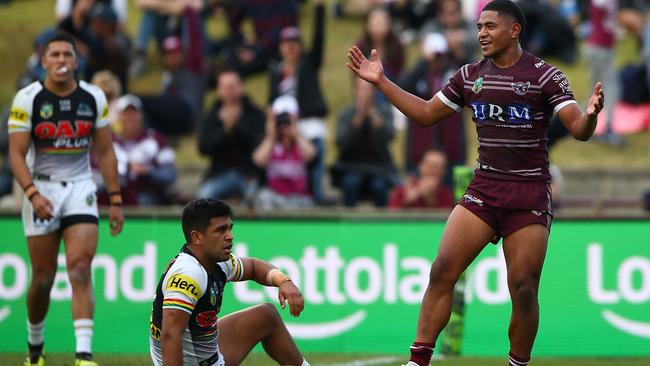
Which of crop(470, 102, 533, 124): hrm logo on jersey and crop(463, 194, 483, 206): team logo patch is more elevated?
crop(470, 102, 533, 124): hrm logo on jersey

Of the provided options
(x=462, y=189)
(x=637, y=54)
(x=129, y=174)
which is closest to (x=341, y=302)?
(x=462, y=189)

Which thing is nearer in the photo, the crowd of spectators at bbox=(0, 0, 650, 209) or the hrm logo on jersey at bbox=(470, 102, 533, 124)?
the hrm logo on jersey at bbox=(470, 102, 533, 124)

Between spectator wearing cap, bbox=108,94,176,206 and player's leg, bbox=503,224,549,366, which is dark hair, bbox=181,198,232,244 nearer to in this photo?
player's leg, bbox=503,224,549,366

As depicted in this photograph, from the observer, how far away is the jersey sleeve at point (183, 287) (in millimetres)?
7668

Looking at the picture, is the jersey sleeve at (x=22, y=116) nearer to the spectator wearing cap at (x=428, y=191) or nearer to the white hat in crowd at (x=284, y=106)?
the white hat in crowd at (x=284, y=106)

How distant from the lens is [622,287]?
13.1 metres

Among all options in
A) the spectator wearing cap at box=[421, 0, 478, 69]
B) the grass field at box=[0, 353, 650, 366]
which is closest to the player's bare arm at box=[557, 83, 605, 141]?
the grass field at box=[0, 353, 650, 366]

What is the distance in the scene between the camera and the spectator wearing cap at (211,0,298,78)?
19.5 m

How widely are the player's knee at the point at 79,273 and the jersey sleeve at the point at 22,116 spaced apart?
1174 millimetres

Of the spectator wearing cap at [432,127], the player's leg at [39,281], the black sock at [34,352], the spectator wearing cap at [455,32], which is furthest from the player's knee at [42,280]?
the spectator wearing cap at [455,32]

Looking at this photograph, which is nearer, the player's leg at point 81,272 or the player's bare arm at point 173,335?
the player's bare arm at point 173,335

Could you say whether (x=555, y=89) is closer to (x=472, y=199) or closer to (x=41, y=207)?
(x=472, y=199)

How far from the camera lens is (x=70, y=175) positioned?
34.8 ft

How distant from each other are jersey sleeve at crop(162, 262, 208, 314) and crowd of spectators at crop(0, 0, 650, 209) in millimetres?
6750
